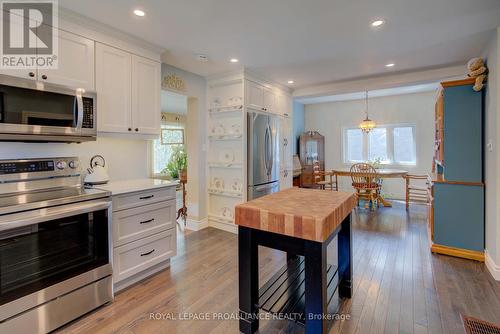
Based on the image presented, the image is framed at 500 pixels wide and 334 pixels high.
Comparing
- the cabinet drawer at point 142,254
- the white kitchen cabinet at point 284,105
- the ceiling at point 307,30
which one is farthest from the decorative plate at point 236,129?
the cabinet drawer at point 142,254

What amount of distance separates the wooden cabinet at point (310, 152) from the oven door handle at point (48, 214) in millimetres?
5252

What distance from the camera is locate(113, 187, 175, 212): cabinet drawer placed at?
2141 millimetres

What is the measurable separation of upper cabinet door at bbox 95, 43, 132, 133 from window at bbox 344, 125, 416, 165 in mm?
5920

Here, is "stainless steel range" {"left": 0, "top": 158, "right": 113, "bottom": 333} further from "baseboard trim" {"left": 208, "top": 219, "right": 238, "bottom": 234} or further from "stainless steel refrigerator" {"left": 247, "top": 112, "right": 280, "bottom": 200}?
"stainless steel refrigerator" {"left": 247, "top": 112, "right": 280, "bottom": 200}

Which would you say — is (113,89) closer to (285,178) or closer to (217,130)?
(217,130)

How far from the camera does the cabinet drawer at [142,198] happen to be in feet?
7.02

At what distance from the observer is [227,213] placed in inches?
155

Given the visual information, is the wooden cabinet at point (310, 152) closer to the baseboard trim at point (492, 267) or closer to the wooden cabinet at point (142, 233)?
the baseboard trim at point (492, 267)

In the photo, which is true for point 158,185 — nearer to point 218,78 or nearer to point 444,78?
point 218,78

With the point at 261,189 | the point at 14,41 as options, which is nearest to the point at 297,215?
the point at 14,41

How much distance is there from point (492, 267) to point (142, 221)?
3.47 m

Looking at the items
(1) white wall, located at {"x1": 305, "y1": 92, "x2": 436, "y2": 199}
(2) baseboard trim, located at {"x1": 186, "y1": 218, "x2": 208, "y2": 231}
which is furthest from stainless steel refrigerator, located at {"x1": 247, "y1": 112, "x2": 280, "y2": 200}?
(1) white wall, located at {"x1": 305, "y1": 92, "x2": 436, "y2": 199}

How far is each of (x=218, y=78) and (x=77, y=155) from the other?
7.54ft

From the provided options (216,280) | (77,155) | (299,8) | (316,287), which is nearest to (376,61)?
(299,8)
